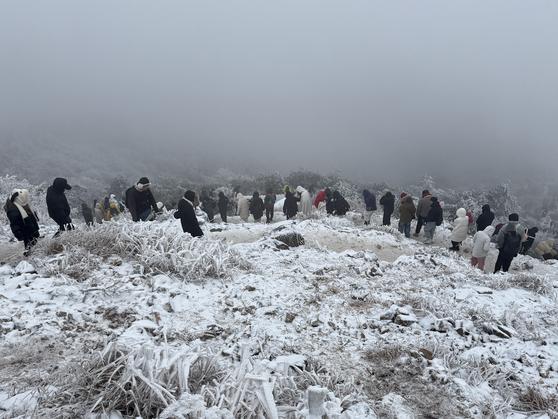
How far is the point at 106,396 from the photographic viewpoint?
299cm

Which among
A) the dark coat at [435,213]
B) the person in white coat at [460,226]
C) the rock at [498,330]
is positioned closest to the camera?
the rock at [498,330]

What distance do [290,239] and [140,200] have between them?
4.05 m

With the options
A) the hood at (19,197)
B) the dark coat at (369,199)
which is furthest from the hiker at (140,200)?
the dark coat at (369,199)

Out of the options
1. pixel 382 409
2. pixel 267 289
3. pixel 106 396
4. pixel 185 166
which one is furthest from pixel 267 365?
pixel 185 166

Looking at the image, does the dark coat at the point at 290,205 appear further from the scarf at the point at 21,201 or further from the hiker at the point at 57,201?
the scarf at the point at 21,201

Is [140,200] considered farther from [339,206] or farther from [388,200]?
[339,206]

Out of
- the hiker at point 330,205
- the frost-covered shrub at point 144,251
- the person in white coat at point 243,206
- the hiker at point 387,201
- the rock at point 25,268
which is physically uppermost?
the hiker at point 387,201

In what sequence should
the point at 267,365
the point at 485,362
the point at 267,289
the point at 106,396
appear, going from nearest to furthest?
1. the point at 106,396
2. the point at 267,365
3. the point at 485,362
4. the point at 267,289

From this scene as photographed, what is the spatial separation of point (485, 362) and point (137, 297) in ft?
15.1

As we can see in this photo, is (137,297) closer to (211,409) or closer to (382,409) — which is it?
(211,409)

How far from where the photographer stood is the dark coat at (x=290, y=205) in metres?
16.2

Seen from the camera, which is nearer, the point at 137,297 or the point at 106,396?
the point at 106,396

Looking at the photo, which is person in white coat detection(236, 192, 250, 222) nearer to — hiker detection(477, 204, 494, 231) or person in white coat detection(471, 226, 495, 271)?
hiker detection(477, 204, 494, 231)

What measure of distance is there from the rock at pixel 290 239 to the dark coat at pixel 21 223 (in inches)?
214
